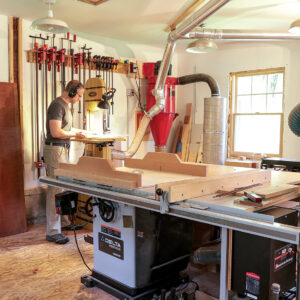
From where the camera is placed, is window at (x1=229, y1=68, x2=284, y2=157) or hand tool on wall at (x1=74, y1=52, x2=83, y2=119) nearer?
hand tool on wall at (x1=74, y1=52, x2=83, y2=119)

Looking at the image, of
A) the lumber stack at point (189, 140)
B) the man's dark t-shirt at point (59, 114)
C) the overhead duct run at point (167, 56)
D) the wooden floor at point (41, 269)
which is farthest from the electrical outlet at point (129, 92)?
the wooden floor at point (41, 269)

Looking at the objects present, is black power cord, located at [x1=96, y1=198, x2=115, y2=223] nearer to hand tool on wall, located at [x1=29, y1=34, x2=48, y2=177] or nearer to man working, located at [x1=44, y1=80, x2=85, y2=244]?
man working, located at [x1=44, y1=80, x2=85, y2=244]

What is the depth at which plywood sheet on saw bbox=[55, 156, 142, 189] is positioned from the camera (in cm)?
184

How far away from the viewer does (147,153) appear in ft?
8.42

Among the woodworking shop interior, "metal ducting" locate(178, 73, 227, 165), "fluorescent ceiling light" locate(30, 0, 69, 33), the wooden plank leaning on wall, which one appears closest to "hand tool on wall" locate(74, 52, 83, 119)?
the woodworking shop interior

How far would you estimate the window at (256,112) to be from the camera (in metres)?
5.06

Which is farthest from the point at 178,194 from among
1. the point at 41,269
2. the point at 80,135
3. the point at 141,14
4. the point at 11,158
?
the point at 141,14

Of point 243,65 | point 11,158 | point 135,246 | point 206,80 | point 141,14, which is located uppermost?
point 141,14

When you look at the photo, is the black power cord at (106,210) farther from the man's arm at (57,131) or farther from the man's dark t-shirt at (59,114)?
the man's dark t-shirt at (59,114)

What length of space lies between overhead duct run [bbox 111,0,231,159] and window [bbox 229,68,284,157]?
4.29ft

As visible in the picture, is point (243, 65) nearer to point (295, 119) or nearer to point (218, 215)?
point (295, 119)

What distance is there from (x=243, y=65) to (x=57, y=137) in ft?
10.4

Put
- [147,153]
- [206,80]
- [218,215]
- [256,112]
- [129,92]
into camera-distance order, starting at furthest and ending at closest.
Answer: [129,92] → [256,112] → [206,80] → [147,153] → [218,215]

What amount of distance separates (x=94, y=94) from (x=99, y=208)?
2.08 m
